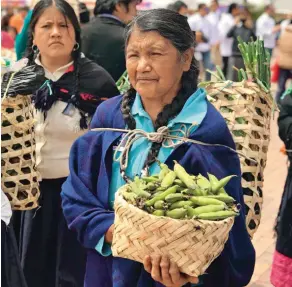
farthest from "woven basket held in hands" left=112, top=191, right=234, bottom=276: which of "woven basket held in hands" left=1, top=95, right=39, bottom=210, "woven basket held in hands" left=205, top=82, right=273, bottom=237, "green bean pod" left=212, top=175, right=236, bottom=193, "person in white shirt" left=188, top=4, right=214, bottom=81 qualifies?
"person in white shirt" left=188, top=4, right=214, bottom=81

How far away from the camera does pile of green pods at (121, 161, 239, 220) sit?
6.88 feet

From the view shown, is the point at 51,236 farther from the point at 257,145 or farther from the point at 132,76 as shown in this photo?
the point at 132,76

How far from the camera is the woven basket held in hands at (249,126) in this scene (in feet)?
9.90

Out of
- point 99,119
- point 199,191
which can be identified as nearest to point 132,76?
point 99,119

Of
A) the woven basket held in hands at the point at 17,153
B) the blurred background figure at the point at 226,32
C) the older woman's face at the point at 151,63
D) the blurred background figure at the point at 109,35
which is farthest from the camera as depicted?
the blurred background figure at the point at 226,32

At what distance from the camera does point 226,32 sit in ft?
51.9

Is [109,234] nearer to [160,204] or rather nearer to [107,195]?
[107,195]

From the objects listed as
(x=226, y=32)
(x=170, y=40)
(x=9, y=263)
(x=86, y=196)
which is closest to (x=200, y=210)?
(x=86, y=196)

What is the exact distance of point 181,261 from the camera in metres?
2.09

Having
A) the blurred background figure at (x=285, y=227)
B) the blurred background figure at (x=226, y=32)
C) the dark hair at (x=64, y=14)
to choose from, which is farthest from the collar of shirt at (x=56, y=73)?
the blurred background figure at (x=226, y=32)

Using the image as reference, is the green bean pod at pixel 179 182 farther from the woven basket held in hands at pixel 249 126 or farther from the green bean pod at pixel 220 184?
the woven basket held in hands at pixel 249 126

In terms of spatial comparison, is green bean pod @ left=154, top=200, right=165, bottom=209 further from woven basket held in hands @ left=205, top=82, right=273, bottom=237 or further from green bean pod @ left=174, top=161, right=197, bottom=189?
woven basket held in hands @ left=205, top=82, right=273, bottom=237

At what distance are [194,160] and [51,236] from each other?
1.85 metres

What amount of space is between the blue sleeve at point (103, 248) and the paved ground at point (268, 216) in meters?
2.62
